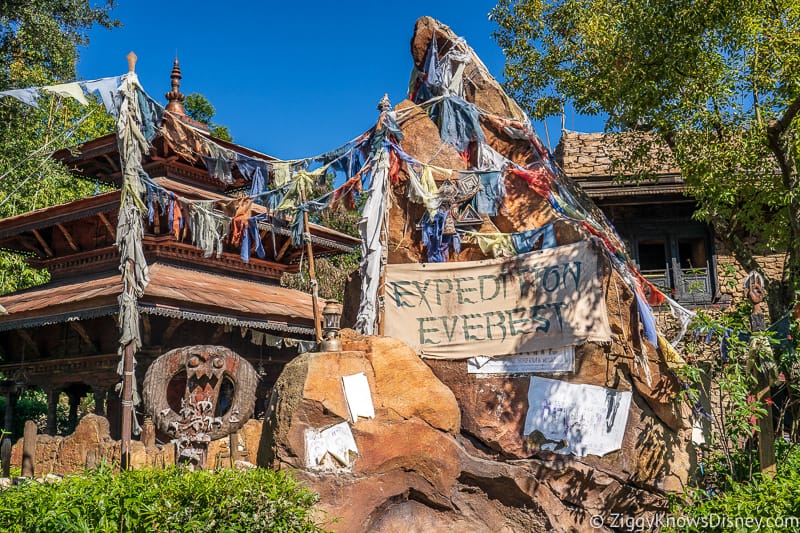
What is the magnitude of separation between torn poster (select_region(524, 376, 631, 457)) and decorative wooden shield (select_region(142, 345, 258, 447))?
217 inches

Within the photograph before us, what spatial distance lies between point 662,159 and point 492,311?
16.3ft

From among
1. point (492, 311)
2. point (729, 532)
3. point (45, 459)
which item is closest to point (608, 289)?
point (492, 311)

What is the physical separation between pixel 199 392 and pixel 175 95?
9.42m

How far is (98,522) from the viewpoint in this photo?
5527mm

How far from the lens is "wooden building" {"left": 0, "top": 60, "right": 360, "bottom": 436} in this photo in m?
14.6

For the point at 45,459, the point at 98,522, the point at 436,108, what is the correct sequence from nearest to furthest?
the point at 98,522 → the point at 436,108 → the point at 45,459

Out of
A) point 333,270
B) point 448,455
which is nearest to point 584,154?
point 333,270

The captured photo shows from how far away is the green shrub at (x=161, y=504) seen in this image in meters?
5.53

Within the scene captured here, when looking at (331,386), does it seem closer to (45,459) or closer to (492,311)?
(492,311)

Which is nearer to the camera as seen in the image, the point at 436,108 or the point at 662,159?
the point at 436,108

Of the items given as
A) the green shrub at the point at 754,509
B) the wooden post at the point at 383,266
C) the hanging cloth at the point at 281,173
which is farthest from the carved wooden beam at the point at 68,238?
the green shrub at the point at 754,509

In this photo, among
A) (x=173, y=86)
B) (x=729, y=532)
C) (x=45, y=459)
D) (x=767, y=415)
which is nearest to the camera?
(x=729, y=532)

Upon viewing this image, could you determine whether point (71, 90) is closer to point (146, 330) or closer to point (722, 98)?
point (146, 330)

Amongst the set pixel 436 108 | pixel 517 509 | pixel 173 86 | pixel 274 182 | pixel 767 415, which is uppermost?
pixel 173 86
